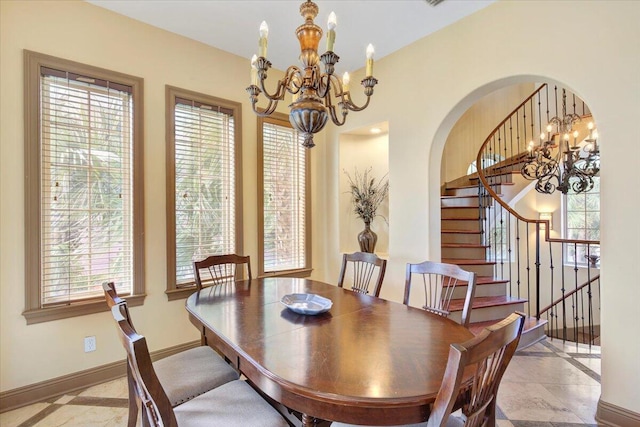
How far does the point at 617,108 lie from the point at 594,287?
196 inches

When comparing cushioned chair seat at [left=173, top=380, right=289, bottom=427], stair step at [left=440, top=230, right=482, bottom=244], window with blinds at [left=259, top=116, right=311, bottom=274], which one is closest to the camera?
cushioned chair seat at [left=173, top=380, right=289, bottom=427]

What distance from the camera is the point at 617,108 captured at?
200 cm

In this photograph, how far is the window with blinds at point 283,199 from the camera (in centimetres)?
368

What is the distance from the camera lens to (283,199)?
152 inches

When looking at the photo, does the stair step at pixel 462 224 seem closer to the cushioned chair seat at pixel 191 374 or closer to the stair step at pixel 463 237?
the stair step at pixel 463 237

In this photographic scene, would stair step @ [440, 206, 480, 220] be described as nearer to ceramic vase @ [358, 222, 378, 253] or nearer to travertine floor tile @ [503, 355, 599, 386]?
ceramic vase @ [358, 222, 378, 253]

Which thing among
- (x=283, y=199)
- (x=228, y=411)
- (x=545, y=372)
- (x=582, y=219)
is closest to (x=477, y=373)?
(x=228, y=411)

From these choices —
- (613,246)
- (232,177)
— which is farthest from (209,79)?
(613,246)

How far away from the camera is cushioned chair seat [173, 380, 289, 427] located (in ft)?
4.38

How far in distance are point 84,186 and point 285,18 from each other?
2213 mm

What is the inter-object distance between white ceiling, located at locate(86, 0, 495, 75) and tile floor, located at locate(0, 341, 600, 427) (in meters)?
3.13

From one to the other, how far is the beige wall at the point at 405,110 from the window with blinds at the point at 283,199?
19 centimetres

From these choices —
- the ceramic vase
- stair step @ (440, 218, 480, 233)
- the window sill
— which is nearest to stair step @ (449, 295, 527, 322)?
the ceramic vase

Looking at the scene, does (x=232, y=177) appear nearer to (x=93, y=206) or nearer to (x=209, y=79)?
(x=209, y=79)
